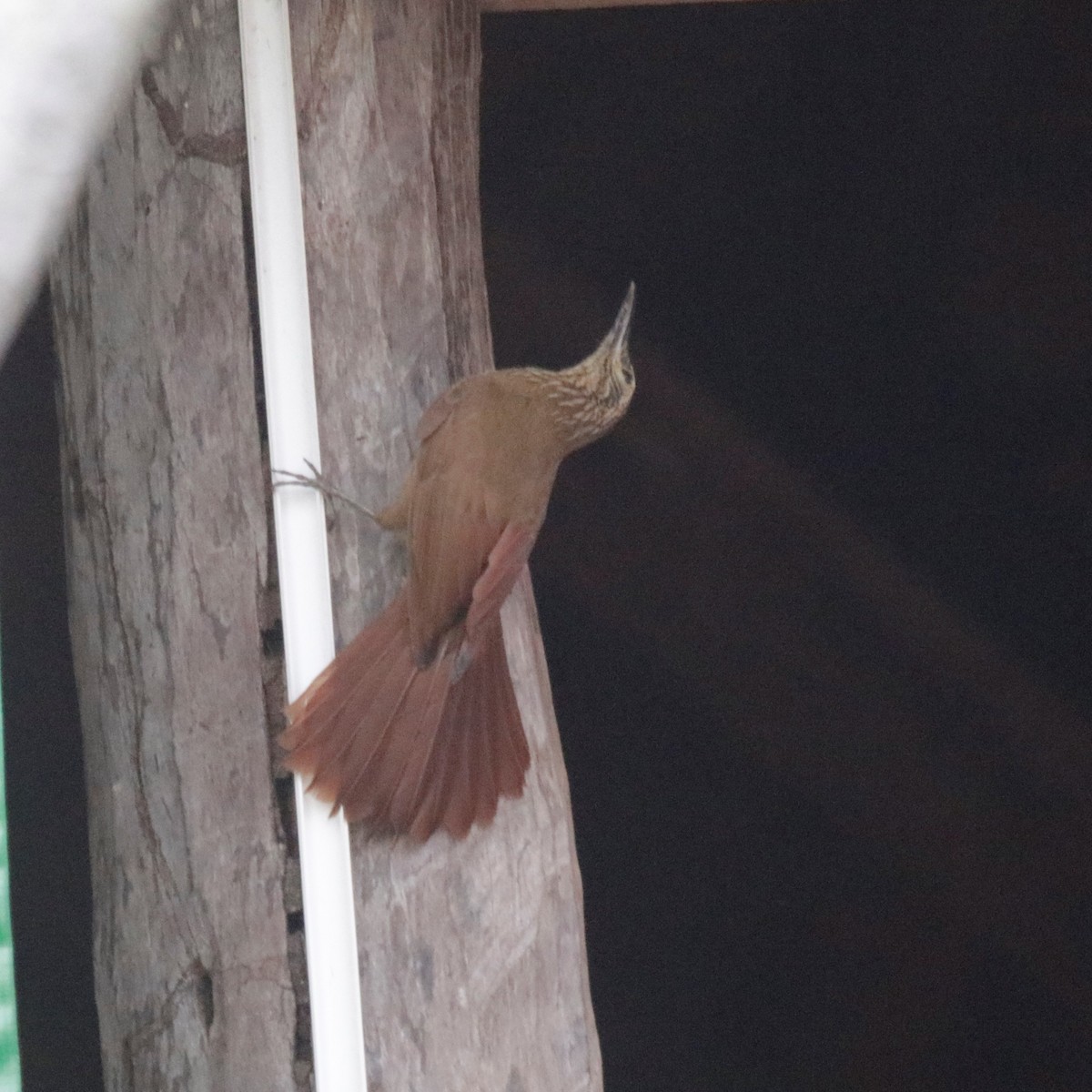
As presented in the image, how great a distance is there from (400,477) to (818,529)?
1589 millimetres

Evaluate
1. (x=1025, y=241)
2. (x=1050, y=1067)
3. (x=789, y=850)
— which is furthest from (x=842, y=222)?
(x=1050, y=1067)

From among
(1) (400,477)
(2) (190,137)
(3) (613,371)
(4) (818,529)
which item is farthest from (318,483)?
(4) (818,529)

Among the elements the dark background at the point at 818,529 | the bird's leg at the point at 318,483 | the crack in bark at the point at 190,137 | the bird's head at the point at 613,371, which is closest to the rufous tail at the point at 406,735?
the bird's leg at the point at 318,483

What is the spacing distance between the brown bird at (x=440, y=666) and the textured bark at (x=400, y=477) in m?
0.07

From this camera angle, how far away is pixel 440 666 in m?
1.92

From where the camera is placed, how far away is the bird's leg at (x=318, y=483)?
1.84 meters

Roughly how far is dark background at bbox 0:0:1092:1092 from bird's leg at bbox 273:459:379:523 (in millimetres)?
1423

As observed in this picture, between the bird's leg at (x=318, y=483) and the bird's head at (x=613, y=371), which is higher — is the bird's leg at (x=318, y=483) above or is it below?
below

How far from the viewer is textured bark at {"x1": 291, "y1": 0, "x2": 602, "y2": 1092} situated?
1886 millimetres

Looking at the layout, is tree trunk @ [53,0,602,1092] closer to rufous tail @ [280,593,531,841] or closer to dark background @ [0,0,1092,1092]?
rufous tail @ [280,593,531,841]

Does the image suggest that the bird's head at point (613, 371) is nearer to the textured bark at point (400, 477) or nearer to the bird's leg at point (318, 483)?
the textured bark at point (400, 477)

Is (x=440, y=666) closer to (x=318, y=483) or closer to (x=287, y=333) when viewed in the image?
(x=318, y=483)

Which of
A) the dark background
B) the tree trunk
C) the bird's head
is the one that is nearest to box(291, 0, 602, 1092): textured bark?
the tree trunk

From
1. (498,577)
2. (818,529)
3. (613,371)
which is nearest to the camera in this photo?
(498,577)
